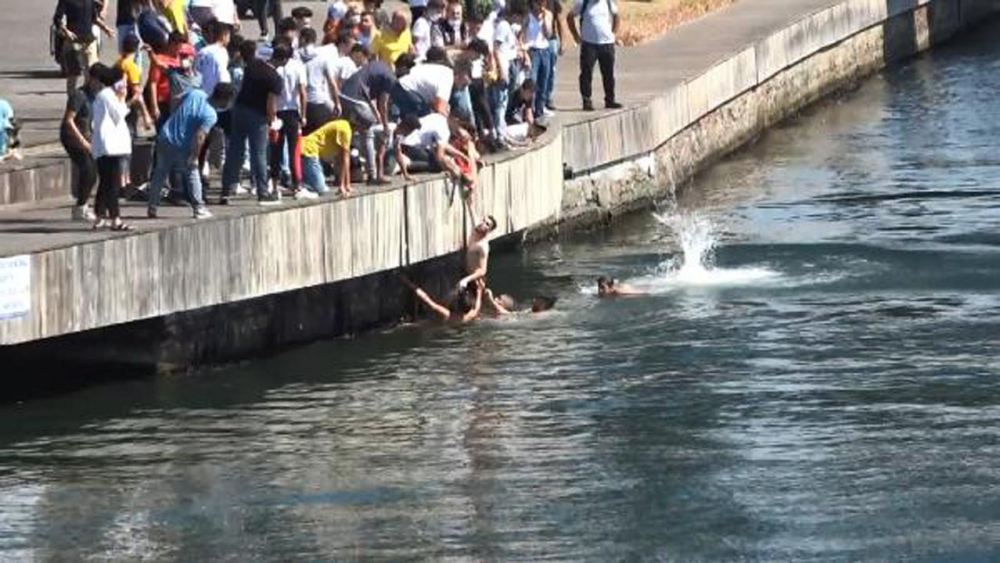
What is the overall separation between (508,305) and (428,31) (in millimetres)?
4596

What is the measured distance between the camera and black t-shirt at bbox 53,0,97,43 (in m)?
36.8

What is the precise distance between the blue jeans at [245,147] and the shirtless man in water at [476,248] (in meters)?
4.04

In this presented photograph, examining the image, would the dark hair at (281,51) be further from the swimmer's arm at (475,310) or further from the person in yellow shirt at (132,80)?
the swimmer's arm at (475,310)

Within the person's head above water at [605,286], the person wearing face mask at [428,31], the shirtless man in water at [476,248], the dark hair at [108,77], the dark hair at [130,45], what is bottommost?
the person's head above water at [605,286]

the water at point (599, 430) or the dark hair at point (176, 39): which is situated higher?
the dark hair at point (176, 39)

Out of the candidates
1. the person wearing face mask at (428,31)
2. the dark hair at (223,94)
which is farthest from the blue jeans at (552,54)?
the dark hair at (223,94)

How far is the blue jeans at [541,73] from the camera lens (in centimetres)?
4012

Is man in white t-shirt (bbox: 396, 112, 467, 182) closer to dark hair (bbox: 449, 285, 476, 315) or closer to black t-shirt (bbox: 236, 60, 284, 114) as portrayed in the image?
dark hair (bbox: 449, 285, 476, 315)

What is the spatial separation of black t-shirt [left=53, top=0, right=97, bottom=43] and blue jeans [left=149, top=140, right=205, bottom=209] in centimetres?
684

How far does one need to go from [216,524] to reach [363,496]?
1565mm

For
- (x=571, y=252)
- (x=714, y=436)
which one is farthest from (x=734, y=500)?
(x=571, y=252)

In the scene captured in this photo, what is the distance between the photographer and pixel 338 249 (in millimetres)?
32188

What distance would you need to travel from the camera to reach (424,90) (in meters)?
33.8

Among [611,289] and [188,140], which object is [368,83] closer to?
[188,140]
